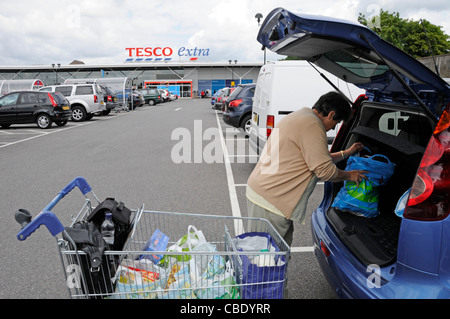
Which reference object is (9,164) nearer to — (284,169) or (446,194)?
(284,169)

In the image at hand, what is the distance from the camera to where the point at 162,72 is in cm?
7119

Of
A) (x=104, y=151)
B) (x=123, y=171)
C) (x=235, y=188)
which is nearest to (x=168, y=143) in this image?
(x=104, y=151)

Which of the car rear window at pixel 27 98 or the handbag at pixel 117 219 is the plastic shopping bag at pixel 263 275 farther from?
the car rear window at pixel 27 98

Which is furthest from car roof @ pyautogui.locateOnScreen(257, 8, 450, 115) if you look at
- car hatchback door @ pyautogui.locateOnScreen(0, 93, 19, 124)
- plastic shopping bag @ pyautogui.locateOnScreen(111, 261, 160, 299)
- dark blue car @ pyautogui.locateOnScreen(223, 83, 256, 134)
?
car hatchback door @ pyautogui.locateOnScreen(0, 93, 19, 124)

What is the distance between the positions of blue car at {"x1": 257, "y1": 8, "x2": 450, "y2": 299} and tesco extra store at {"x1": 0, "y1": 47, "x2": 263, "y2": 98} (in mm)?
66237

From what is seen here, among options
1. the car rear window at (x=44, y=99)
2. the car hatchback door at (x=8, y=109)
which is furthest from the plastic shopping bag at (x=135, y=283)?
the car hatchback door at (x=8, y=109)

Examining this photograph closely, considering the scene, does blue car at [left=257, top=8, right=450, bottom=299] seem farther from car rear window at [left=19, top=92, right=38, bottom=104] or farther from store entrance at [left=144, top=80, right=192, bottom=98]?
store entrance at [left=144, top=80, right=192, bottom=98]

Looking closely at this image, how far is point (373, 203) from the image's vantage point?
2.87 metres

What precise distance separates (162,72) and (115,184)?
67.7 m

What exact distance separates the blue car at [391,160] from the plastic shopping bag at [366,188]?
0.20 ft

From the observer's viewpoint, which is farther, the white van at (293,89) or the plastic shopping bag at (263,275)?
the white van at (293,89)

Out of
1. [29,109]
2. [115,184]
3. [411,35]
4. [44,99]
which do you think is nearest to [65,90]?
[44,99]

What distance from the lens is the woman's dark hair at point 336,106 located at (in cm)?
267

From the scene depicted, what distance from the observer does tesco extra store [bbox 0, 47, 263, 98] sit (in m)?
68.5
